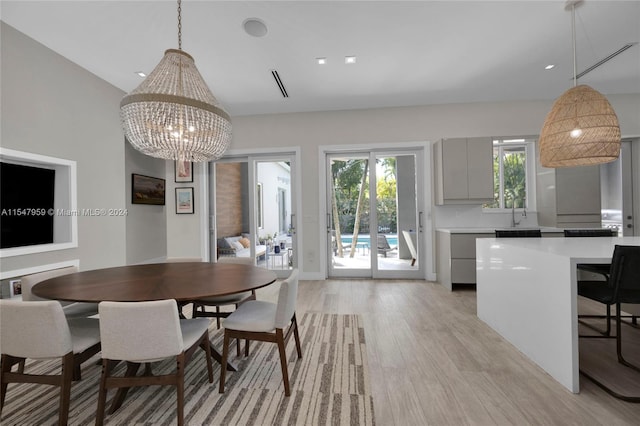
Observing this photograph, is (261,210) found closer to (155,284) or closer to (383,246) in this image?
(383,246)

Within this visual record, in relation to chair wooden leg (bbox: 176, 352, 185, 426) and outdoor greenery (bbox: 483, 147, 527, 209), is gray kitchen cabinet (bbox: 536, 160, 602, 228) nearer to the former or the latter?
outdoor greenery (bbox: 483, 147, 527, 209)

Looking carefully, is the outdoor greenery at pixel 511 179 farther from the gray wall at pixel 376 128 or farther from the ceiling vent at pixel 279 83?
the ceiling vent at pixel 279 83

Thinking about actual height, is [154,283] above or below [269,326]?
above

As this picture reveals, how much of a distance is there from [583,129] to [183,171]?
5294mm

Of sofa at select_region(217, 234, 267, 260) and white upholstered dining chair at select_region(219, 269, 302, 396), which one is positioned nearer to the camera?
white upholstered dining chair at select_region(219, 269, 302, 396)

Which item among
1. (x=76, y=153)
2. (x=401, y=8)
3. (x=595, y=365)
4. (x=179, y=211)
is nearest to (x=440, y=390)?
(x=595, y=365)

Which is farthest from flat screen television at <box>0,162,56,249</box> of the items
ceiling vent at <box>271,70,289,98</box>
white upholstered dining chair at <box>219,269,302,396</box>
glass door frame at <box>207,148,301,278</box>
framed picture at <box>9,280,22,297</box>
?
ceiling vent at <box>271,70,289,98</box>

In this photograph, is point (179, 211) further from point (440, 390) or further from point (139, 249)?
point (440, 390)

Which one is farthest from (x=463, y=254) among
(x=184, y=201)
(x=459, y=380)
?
(x=184, y=201)

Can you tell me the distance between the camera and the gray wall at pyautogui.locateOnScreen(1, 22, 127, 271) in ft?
8.29

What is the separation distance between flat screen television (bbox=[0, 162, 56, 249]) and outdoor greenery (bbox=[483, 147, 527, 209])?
233 inches

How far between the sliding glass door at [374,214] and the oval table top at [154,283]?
2703mm

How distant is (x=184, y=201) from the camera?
16.1ft

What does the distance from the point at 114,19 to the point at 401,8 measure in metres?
2.56
